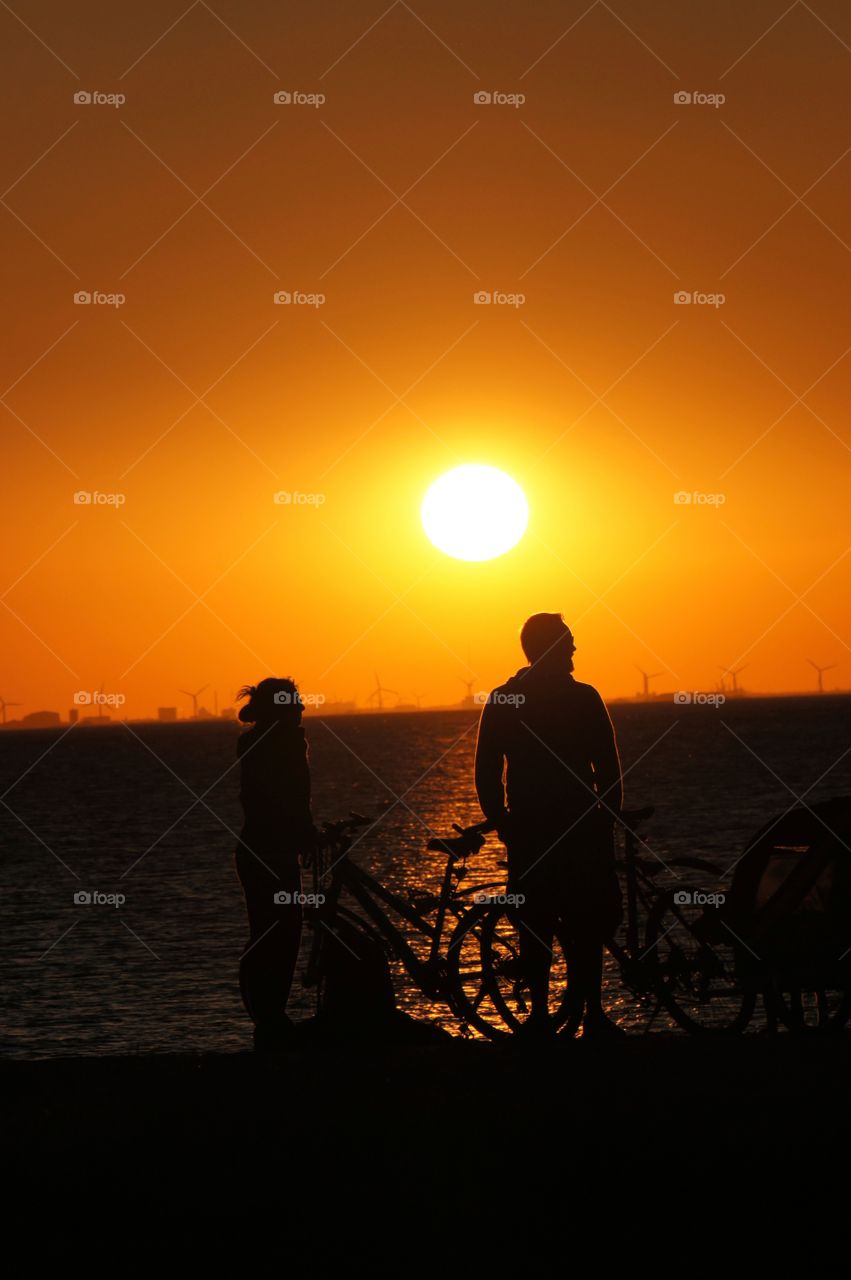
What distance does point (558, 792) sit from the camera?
7781mm

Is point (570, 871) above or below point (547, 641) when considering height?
below

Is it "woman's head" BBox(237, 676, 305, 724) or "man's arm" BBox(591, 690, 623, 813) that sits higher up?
"woman's head" BBox(237, 676, 305, 724)

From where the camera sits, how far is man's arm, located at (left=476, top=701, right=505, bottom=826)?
25.8 ft

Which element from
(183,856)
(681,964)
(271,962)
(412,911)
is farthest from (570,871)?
(183,856)

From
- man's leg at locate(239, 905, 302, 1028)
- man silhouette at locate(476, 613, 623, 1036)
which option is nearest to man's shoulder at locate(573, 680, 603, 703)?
man silhouette at locate(476, 613, 623, 1036)

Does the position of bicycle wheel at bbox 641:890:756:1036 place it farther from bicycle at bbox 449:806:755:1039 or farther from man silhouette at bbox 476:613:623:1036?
man silhouette at bbox 476:613:623:1036

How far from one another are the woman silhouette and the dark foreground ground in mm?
1083

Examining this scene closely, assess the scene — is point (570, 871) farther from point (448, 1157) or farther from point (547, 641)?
point (448, 1157)

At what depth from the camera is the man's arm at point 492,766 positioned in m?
7.87

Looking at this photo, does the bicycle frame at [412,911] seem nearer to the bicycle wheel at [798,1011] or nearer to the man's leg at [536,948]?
the man's leg at [536,948]

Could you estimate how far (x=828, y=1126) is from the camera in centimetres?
570

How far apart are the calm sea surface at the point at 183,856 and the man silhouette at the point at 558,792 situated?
2489 millimetres

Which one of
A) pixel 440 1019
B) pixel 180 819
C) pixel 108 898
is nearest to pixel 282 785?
pixel 440 1019

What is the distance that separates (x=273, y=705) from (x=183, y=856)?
5311 centimetres
